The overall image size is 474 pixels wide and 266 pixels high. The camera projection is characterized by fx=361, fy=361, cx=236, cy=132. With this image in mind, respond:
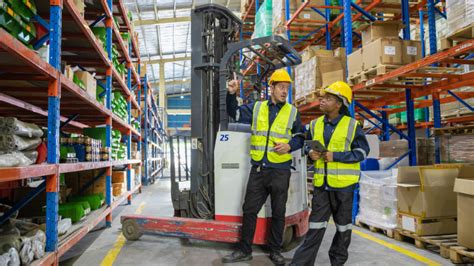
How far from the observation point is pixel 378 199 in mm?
5535

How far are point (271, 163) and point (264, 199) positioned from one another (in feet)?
1.44

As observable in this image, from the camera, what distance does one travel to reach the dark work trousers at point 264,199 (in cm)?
396

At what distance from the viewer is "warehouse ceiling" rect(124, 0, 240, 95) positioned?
1853 cm

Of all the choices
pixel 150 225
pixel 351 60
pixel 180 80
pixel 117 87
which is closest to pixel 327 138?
pixel 150 225

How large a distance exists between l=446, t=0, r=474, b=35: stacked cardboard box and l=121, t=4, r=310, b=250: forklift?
6.33 ft

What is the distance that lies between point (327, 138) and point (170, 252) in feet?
8.10

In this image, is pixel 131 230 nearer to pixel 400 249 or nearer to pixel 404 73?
pixel 400 249

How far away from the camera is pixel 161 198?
9.87 metres

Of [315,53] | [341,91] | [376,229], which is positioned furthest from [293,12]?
[341,91]

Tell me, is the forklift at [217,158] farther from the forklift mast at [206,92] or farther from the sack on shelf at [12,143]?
the sack on shelf at [12,143]

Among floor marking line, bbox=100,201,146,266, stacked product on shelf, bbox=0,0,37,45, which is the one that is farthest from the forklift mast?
stacked product on shelf, bbox=0,0,37,45

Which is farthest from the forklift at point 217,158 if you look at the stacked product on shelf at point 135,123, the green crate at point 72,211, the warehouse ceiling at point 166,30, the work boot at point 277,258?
the warehouse ceiling at point 166,30

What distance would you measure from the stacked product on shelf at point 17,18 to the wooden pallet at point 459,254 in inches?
188

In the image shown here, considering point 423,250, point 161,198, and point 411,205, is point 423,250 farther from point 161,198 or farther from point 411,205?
point 161,198
